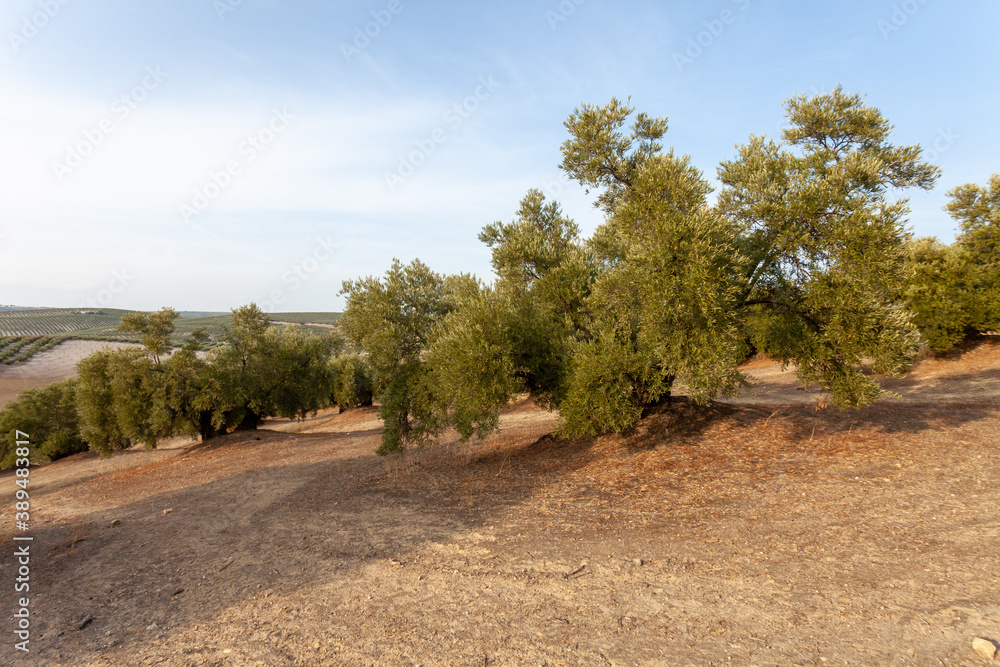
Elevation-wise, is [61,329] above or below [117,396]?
above

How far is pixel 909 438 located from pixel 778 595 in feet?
31.6

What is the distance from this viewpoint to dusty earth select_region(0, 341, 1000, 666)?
19.2 ft

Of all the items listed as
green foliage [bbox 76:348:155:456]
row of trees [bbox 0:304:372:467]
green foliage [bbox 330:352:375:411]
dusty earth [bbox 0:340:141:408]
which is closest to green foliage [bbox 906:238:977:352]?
row of trees [bbox 0:304:372:467]

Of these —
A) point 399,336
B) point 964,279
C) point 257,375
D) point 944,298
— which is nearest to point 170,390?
point 257,375

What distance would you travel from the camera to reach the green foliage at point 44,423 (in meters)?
35.2

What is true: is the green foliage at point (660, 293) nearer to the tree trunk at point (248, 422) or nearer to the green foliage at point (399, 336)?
the green foliage at point (399, 336)

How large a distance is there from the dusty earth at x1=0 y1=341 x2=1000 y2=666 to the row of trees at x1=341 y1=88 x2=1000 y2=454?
1.99m

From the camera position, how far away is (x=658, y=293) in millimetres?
11297

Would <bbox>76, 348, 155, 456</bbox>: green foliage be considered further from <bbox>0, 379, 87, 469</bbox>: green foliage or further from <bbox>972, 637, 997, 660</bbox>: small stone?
<bbox>972, 637, 997, 660</bbox>: small stone

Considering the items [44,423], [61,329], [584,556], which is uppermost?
[61,329]

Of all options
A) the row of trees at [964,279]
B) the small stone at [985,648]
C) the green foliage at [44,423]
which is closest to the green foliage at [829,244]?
the small stone at [985,648]

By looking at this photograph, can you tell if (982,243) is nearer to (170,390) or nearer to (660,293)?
Answer: (660,293)

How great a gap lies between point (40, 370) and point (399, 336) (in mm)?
96127

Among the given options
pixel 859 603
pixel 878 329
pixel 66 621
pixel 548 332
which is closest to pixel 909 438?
pixel 878 329
